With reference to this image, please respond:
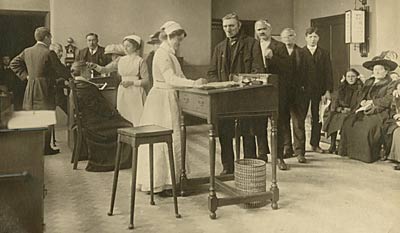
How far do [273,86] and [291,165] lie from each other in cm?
170

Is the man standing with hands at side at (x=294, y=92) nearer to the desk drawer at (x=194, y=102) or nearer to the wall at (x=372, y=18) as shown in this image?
the wall at (x=372, y=18)

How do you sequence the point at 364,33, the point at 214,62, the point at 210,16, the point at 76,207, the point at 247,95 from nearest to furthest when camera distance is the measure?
the point at 247,95, the point at 76,207, the point at 214,62, the point at 364,33, the point at 210,16

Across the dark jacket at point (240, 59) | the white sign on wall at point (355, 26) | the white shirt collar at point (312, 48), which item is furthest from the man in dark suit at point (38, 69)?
the white sign on wall at point (355, 26)

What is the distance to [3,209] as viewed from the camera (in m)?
1.88

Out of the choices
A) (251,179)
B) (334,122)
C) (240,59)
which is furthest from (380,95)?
(251,179)

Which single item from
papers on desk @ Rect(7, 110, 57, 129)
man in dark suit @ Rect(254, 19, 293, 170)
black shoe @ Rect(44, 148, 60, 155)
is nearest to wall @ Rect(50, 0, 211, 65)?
black shoe @ Rect(44, 148, 60, 155)

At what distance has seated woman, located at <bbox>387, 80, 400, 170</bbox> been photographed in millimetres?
4605

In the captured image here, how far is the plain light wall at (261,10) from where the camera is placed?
871cm

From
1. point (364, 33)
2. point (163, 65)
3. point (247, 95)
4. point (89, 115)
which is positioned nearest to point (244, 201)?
point (247, 95)

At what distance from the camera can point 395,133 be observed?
4.66 m

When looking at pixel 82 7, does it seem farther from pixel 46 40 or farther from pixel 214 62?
pixel 214 62

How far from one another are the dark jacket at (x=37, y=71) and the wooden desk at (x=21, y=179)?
3195 mm

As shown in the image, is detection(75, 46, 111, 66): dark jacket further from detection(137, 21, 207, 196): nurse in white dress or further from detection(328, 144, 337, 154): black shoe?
detection(328, 144, 337, 154): black shoe

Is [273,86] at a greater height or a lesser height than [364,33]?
lesser
